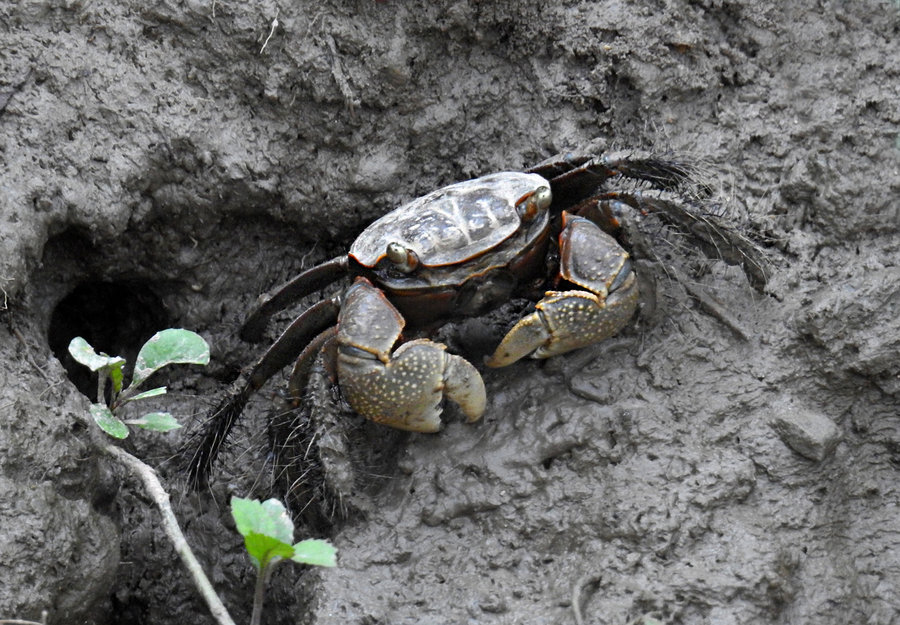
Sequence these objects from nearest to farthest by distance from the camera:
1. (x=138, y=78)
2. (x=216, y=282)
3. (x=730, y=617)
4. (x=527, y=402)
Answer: (x=730, y=617)
(x=527, y=402)
(x=138, y=78)
(x=216, y=282)

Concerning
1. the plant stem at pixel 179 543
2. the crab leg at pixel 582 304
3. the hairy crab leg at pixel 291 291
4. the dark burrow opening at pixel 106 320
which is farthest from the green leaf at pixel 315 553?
the dark burrow opening at pixel 106 320

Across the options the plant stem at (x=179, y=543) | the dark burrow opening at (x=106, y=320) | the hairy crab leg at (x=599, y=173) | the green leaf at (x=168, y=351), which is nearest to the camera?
the plant stem at (x=179, y=543)

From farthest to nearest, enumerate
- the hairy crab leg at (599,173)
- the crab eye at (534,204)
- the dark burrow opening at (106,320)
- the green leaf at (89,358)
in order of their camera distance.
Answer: the dark burrow opening at (106,320)
the hairy crab leg at (599,173)
the crab eye at (534,204)
the green leaf at (89,358)

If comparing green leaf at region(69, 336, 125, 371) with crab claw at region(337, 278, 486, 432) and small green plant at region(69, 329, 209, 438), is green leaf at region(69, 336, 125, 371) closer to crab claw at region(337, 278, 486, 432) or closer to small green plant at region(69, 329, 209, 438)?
small green plant at region(69, 329, 209, 438)

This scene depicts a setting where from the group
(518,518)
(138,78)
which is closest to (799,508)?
(518,518)

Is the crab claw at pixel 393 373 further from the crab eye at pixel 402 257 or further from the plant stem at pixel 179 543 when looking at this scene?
the plant stem at pixel 179 543

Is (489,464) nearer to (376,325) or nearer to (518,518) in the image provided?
(518,518)
